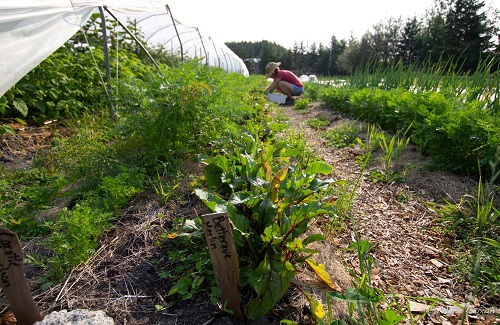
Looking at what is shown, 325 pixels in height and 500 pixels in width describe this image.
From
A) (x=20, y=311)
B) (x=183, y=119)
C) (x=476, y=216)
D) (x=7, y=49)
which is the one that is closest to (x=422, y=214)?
(x=476, y=216)

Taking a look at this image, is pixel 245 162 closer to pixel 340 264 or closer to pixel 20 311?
pixel 340 264

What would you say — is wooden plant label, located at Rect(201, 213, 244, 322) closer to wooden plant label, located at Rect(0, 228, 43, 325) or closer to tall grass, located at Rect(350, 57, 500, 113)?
wooden plant label, located at Rect(0, 228, 43, 325)

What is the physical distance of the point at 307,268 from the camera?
1.44m

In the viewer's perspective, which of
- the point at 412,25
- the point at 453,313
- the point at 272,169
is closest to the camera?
the point at 453,313

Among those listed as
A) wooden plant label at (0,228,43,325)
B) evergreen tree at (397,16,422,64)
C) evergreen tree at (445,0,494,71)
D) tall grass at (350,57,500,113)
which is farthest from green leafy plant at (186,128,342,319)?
evergreen tree at (397,16,422,64)

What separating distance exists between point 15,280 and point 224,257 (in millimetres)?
704

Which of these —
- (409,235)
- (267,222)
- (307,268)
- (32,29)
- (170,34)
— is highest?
(170,34)

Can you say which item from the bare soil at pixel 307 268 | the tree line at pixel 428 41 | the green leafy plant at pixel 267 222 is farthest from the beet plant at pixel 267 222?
the tree line at pixel 428 41

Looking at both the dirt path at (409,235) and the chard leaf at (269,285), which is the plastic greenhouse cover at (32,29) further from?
the dirt path at (409,235)

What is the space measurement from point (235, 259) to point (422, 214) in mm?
1691

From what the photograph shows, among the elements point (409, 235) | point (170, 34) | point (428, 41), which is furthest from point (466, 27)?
point (409, 235)

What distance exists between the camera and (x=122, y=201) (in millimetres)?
1688

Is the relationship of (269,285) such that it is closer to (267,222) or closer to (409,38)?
(267,222)

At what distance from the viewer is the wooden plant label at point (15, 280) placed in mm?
911
